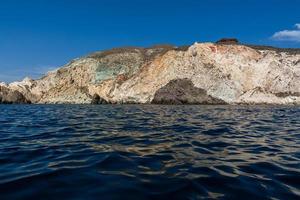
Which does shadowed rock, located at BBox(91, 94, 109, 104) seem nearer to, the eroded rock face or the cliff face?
the cliff face

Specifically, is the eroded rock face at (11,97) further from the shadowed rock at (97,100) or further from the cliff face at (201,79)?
the shadowed rock at (97,100)

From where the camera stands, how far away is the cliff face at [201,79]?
60.9 meters

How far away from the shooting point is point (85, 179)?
7.40 meters

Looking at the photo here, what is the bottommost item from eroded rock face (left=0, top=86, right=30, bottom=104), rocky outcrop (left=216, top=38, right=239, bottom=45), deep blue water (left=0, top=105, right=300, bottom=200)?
deep blue water (left=0, top=105, right=300, bottom=200)

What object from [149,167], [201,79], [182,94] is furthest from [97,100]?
[149,167]

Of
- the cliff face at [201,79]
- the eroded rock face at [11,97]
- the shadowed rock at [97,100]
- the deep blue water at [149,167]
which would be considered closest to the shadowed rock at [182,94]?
the cliff face at [201,79]

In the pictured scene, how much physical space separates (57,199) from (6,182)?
68.3 inches

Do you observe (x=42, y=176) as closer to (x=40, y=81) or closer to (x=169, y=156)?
(x=169, y=156)

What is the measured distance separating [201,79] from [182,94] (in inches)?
191

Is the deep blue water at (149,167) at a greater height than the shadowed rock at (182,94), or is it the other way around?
the shadowed rock at (182,94)

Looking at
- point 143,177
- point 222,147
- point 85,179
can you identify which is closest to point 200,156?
point 222,147

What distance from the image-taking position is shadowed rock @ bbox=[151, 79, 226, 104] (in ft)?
198

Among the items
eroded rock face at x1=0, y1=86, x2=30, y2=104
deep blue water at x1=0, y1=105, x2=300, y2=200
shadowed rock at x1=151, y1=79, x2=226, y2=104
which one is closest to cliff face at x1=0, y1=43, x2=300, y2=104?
shadowed rock at x1=151, y1=79, x2=226, y2=104

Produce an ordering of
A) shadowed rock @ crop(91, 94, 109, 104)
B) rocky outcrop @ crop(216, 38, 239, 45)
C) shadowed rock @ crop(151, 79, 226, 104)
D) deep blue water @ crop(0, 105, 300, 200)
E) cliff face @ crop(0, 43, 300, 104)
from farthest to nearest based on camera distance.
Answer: rocky outcrop @ crop(216, 38, 239, 45)
shadowed rock @ crop(91, 94, 109, 104)
cliff face @ crop(0, 43, 300, 104)
shadowed rock @ crop(151, 79, 226, 104)
deep blue water @ crop(0, 105, 300, 200)
